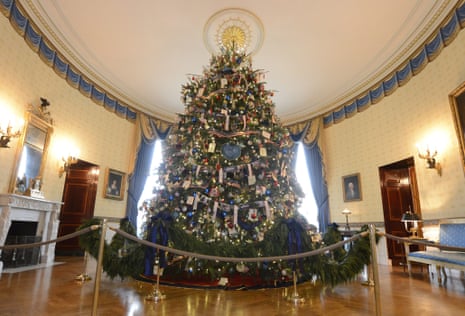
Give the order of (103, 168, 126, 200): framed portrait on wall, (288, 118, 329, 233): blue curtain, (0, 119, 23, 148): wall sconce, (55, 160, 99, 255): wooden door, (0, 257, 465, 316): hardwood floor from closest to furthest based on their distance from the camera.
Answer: (0, 257, 465, 316): hardwood floor → (0, 119, 23, 148): wall sconce → (55, 160, 99, 255): wooden door → (103, 168, 126, 200): framed portrait on wall → (288, 118, 329, 233): blue curtain

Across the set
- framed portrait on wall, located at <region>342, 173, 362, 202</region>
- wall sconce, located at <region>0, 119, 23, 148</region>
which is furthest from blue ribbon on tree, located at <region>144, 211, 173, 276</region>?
framed portrait on wall, located at <region>342, 173, 362, 202</region>

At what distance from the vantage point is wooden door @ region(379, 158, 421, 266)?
6.84 metres

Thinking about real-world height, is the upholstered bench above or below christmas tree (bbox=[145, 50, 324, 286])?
below

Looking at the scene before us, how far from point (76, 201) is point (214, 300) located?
247 inches

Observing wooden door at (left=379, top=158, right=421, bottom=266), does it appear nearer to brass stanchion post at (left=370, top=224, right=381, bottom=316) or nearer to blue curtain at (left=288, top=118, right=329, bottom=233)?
blue curtain at (left=288, top=118, right=329, bottom=233)

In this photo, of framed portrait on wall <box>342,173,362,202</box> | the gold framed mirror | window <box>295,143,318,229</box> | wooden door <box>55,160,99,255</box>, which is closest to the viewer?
the gold framed mirror

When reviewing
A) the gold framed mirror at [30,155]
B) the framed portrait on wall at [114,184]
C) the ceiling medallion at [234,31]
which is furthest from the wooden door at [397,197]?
the gold framed mirror at [30,155]

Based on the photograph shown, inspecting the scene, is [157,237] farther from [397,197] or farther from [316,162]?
[316,162]

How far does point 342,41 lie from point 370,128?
2.58 meters

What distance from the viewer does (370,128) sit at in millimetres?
7559

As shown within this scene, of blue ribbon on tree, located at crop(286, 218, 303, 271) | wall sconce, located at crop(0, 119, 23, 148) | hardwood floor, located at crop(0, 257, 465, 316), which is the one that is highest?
wall sconce, located at crop(0, 119, 23, 148)

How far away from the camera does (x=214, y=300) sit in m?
2.99

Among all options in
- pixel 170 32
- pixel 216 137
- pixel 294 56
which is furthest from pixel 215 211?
pixel 294 56

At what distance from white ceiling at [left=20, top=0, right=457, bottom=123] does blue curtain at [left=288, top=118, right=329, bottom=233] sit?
1.34 metres
